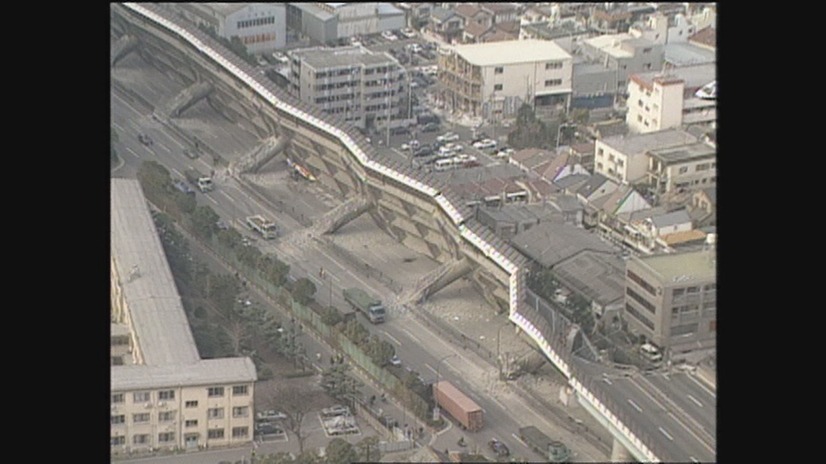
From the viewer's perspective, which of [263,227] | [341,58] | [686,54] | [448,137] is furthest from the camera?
[686,54]

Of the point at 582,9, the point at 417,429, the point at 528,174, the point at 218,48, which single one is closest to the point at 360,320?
the point at 417,429

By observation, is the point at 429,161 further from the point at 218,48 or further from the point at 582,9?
the point at 582,9

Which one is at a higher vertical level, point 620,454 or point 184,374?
point 184,374

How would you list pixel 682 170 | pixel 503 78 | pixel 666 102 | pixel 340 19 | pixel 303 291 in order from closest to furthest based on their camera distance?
pixel 303 291 < pixel 682 170 < pixel 666 102 < pixel 503 78 < pixel 340 19

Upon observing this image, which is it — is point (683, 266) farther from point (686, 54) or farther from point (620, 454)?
point (686, 54)

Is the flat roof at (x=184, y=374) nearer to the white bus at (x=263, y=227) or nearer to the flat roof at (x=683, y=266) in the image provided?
the flat roof at (x=683, y=266)

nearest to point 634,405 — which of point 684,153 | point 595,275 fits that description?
point 595,275

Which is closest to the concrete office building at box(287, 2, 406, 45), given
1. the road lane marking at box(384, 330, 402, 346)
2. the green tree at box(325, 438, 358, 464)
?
the road lane marking at box(384, 330, 402, 346)
